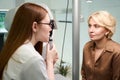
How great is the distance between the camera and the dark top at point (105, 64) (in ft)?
6.17

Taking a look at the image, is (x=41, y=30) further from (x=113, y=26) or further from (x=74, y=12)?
(x=113, y=26)

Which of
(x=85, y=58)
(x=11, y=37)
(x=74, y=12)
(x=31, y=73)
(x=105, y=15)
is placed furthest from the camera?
(x=85, y=58)

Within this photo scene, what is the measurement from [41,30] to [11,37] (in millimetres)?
167

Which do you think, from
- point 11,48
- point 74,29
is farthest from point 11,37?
point 74,29

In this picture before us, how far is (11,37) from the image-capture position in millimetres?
1235

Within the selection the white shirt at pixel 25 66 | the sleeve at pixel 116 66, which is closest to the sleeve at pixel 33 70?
the white shirt at pixel 25 66

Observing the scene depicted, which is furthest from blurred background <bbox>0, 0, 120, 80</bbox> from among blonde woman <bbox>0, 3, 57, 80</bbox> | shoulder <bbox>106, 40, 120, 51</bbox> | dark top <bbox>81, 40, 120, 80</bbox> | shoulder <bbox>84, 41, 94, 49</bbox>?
blonde woman <bbox>0, 3, 57, 80</bbox>

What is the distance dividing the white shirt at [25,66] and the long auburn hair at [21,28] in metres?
0.05

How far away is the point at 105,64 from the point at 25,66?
3.21 feet

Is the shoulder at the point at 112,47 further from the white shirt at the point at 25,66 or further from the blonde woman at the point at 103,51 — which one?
the white shirt at the point at 25,66

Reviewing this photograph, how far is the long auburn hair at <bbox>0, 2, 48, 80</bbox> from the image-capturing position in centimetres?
119

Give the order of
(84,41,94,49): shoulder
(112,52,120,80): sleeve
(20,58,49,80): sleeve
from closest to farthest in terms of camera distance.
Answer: (20,58,49,80): sleeve < (112,52,120,80): sleeve < (84,41,94,49): shoulder

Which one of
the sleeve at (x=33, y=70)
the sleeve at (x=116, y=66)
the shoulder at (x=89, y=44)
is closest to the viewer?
the sleeve at (x=33, y=70)

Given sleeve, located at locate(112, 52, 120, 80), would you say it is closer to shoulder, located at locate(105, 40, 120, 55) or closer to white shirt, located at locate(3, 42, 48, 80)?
shoulder, located at locate(105, 40, 120, 55)
